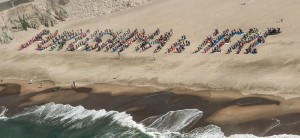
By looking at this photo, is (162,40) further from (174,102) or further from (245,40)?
(174,102)

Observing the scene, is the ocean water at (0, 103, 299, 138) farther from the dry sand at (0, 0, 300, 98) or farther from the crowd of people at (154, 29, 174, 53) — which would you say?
the crowd of people at (154, 29, 174, 53)

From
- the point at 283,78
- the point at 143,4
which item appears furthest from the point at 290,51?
the point at 143,4

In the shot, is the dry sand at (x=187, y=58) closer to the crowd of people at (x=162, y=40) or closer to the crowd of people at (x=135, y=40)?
the crowd of people at (x=162, y=40)

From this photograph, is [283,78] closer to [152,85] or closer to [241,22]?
[152,85]

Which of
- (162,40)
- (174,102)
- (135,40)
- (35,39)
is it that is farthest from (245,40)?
(35,39)

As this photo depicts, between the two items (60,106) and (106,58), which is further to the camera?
(106,58)

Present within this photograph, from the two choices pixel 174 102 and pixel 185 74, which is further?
pixel 185 74
